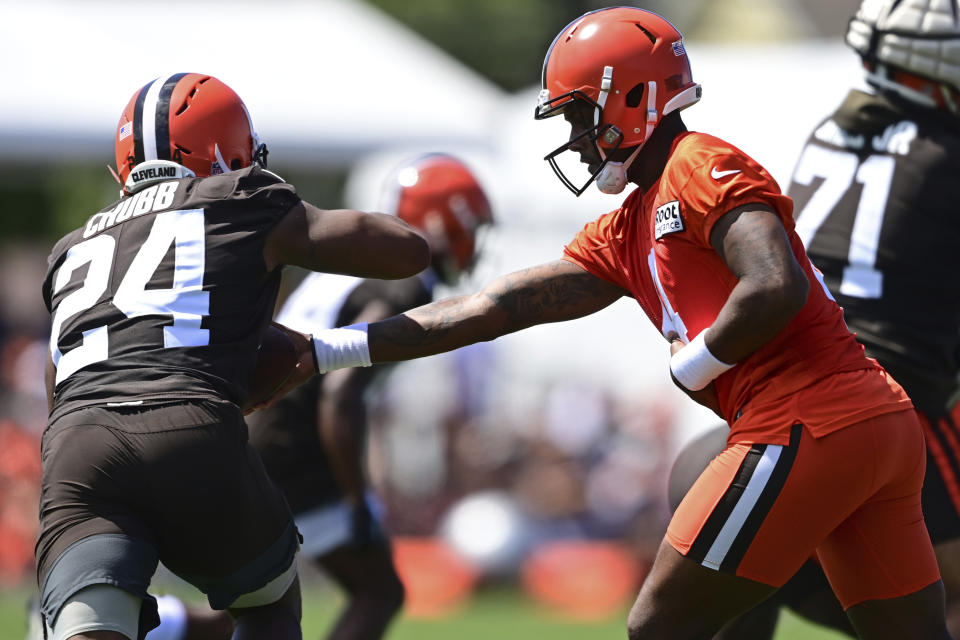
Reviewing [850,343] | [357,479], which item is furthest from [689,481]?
[357,479]

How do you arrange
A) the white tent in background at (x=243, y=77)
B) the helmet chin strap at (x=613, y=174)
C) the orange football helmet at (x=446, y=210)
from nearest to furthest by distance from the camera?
the helmet chin strap at (x=613, y=174)
the orange football helmet at (x=446, y=210)
the white tent in background at (x=243, y=77)

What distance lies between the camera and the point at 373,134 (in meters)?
14.5

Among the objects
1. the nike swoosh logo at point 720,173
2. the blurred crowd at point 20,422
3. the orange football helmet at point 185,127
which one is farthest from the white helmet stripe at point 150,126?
the blurred crowd at point 20,422

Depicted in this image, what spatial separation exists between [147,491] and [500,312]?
3.99ft

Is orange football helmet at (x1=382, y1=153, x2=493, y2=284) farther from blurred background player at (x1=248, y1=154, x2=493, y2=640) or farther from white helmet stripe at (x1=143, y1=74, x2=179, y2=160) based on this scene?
white helmet stripe at (x1=143, y1=74, x2=179, y2=160)

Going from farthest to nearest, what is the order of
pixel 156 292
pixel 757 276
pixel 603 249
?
pixel 603 249 → pixel 156 292 → pixel 757 276

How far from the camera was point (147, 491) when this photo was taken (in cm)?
371

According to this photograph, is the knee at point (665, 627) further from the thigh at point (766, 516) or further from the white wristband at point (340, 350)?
the white wristband at point (340, 350)

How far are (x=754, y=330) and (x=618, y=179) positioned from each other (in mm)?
743

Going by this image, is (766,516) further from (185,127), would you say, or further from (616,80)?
(185,127)

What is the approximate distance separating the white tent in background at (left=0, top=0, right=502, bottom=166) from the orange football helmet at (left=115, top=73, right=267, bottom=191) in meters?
10.1

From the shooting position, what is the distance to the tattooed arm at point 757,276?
11.5 feet

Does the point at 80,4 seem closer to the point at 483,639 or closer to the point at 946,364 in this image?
the point at 483,639

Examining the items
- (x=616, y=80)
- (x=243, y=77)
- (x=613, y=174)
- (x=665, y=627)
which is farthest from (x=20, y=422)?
(x=665, y=627)
